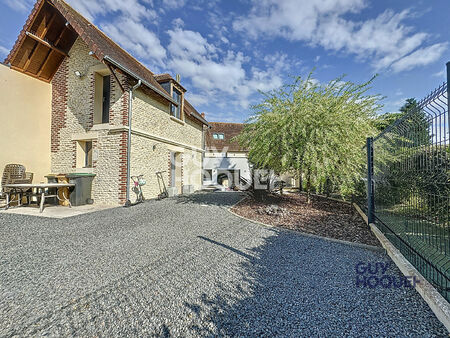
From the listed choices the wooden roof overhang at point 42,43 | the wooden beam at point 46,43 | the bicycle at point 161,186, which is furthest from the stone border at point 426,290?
the wooden beam at point 46,43

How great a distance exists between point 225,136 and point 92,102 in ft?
49.2

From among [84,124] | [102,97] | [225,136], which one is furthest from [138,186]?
[225,136]

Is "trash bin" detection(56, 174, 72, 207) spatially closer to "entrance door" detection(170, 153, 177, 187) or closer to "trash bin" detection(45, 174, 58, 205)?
"trash bin" detection(45, 174, 58, 205)

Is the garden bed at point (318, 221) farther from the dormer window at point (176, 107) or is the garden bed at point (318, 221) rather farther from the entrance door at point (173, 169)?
the dormer window at point (176, 107)

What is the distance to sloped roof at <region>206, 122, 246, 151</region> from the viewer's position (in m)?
21.1

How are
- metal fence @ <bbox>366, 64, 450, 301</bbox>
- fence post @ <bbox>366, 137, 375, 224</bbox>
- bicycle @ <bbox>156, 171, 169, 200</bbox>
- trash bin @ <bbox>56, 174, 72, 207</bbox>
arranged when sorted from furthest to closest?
bicycle @ <bbox>156, 171, 169, 200</bbox>
trash bin @ <bbox>56, 174, 72, 207</bbox>
fence post @ <bbox>366, 137, 375, 224</bbox>
metal fence @ <bbox>366, 64, 450, 301</bbox>

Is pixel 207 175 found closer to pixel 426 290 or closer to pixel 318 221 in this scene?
pixel 318 221

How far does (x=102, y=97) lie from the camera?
8.91 metres

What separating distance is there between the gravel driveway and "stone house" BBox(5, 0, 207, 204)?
4.16 meters

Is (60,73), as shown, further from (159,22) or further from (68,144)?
(159,22)

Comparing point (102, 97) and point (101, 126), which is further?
Answer: point (102, 97)

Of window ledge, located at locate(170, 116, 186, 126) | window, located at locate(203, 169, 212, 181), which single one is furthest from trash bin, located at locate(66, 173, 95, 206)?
window, located at locate(203, 169, 212, 181)

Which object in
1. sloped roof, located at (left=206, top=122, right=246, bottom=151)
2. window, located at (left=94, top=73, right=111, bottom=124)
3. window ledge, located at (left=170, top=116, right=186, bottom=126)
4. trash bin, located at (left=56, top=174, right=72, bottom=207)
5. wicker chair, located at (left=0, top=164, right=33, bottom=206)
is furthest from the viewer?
sloped roof, located at (left=206, top=122, right=246, bottom=151)

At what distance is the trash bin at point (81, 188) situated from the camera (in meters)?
7.65
